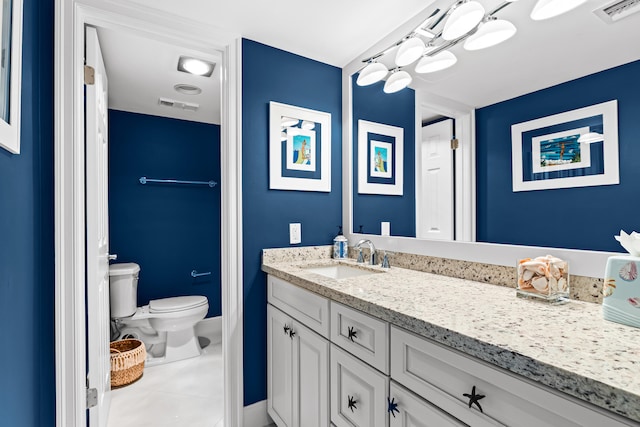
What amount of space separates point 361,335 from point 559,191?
84 centimetres

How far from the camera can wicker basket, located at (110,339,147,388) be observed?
222cm

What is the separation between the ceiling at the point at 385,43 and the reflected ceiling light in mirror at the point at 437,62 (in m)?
0.03

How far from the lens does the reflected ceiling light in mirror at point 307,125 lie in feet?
6.65

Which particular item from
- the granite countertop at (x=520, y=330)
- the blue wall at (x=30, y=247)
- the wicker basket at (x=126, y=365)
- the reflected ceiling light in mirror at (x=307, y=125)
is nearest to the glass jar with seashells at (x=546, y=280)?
the granite countertop at (x=520, y=330)

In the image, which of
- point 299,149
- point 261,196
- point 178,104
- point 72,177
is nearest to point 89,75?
point 72,177

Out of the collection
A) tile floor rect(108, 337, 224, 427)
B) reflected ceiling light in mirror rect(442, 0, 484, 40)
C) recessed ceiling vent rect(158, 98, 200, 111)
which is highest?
recessed ceiling vent rect(158, 98, 200, 111)

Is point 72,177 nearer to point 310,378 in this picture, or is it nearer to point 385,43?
point 310,378

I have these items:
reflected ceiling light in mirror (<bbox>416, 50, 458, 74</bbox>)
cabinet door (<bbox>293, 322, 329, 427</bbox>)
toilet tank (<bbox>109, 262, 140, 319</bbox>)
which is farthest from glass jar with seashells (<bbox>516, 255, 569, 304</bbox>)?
toilet tank (<bbox>109, 262, 140, 319</bbox>)

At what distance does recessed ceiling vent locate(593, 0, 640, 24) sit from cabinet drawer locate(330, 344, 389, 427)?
1.33m

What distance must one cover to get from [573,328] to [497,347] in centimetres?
27

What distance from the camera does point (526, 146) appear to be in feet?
3.89

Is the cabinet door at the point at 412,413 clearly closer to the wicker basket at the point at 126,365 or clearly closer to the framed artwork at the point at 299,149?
the framed artwork at the point at 299,149

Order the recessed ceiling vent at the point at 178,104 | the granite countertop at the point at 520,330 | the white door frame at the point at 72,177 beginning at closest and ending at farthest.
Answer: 1. the granite countertop at the point at 520,330
2. the white door frame at the point at 72,177
3. the recessed ceiling vent at the point at 178,104

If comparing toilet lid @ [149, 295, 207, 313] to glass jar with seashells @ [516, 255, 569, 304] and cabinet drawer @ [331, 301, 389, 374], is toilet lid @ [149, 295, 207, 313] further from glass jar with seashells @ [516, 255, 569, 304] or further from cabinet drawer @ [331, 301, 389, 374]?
glass jar with seashells @ [516, 255, 569, 304]
